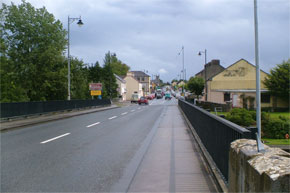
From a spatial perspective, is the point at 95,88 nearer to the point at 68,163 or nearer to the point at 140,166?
the point at 68,163

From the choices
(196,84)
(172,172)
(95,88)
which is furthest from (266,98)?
(172,172)

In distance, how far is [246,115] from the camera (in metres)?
20.3

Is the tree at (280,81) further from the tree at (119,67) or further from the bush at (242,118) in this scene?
the tree at (119,67)

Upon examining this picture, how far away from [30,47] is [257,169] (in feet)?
117

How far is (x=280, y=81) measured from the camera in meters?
44.0

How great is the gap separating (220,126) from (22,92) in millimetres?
33036

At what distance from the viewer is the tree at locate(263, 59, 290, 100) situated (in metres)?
44.0

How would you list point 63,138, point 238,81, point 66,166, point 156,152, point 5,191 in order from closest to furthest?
point 5,191 → point 66,166 → point 156,152 → point 63,138 → point 238,81

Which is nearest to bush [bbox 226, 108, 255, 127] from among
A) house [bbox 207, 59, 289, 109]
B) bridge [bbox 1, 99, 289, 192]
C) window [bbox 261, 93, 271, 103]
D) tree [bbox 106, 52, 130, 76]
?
bridge [bbox 1, 99, 289, 192]

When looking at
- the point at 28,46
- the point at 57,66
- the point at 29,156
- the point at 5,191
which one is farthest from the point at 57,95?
the point at 5,191

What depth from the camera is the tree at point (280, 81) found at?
1734 inches

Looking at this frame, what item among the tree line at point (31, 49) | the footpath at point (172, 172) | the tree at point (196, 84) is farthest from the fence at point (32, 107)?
the tree at point (196, 84)

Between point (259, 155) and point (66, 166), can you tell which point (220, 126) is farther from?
point (66, 166)

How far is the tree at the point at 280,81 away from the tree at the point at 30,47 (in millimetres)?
31081
